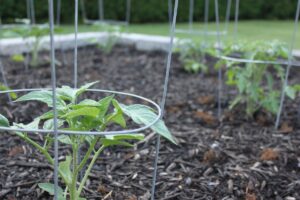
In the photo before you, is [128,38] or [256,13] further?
[256,13]

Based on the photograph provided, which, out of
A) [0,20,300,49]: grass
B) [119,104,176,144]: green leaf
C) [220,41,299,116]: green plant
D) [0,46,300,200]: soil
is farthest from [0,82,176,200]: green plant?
[0,20,300,49]: grass

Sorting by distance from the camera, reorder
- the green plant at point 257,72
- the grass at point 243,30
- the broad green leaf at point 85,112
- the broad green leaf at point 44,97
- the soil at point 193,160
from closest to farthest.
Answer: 1. the broad green leaf at point 85,112
2. the broad green leaf at point 44,97
3. the soil at point 193,160
4. the green plant at point 257,72
5. the grass at point 243,30

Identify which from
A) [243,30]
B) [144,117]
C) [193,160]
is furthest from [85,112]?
[243,30]

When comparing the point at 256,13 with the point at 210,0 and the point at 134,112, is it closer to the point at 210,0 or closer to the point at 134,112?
the point at 210,0

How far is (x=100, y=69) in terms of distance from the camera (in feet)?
14.5

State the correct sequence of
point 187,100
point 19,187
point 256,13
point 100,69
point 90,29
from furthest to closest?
point 256,13 < point 90,29 < point 100,69 < point 187,100 < point 19,187

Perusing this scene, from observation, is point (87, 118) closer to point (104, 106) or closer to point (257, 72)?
point (104, 106)

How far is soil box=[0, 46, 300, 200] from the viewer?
1.90 m

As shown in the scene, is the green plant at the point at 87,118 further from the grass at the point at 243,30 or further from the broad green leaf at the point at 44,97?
the grass at the point at 243,30

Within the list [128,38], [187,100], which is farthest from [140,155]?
A: [128,38]

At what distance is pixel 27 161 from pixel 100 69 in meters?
2.41

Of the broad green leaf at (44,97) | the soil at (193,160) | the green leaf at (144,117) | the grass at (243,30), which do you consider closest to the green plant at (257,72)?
the soil at (193,160)

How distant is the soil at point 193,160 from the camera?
190cm

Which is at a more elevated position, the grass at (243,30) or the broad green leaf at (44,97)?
the broad green leaf at (44,97)
